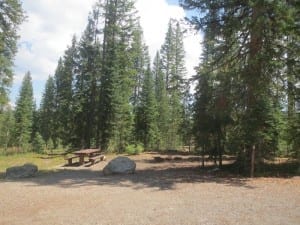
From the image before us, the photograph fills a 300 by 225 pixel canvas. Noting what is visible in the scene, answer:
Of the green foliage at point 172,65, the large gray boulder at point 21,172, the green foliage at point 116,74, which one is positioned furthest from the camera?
the green foliage at point 172,65

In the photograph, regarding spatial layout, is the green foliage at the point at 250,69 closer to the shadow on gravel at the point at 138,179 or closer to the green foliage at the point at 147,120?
the shadow on gravel at the point at 138,179

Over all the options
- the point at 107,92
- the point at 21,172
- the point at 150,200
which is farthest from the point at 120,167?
the point at 107,92

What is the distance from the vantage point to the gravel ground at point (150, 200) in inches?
320

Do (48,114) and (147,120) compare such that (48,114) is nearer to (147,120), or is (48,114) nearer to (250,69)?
(147,120)

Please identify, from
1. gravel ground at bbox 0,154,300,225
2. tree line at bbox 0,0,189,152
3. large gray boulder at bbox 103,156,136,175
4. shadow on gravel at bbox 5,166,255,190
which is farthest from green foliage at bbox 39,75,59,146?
gravel ground at bbox 0,154,300,225

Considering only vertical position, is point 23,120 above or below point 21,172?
above

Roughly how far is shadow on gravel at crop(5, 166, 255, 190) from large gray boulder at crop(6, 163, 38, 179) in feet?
1.22

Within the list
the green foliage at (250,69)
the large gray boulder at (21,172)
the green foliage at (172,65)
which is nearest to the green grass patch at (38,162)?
the large gray boulder at (21,172)

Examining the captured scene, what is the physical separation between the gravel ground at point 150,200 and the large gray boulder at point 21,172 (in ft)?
3.01

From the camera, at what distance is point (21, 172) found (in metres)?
15.5

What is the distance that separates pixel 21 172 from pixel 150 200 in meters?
7.63

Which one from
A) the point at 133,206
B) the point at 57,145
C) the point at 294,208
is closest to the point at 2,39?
the point at 133,206

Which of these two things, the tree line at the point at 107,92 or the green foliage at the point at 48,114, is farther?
the green foliage at the point at 48,114

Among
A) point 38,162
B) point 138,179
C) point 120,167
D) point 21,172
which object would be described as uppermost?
point 120,167
